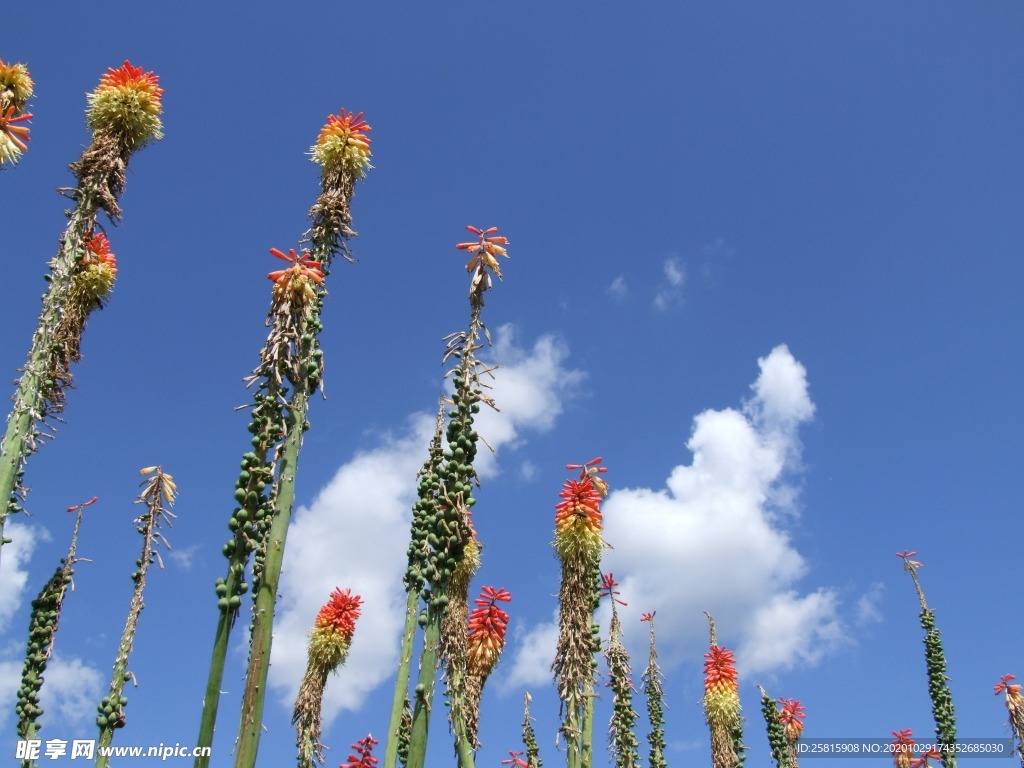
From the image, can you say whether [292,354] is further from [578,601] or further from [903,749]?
[903,749]

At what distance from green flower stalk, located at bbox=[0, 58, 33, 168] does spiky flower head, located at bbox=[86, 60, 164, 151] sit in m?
1.02

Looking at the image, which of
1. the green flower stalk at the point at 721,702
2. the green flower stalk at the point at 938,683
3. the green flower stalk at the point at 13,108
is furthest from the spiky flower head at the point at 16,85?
the green flower stalk at the point at 938,683

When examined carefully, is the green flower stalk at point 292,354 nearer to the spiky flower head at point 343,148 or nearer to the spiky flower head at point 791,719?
the spiky flower head at point 343,148

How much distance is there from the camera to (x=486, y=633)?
14.9m

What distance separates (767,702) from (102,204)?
24.2 meters

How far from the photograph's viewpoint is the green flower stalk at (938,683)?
2740cm

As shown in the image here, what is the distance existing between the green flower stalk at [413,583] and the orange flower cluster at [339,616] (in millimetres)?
2596

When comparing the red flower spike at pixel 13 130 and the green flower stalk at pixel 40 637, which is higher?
the red flower spike at pixel 13 130

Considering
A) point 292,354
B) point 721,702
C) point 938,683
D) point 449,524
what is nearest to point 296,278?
point 292,354

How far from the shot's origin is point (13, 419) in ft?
34.6

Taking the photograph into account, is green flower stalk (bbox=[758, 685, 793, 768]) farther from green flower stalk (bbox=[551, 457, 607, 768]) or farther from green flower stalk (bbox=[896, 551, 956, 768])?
green flower stalk (bbox=[551, 457, 607, 768])

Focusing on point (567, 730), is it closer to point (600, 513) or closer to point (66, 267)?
point (600, 513)

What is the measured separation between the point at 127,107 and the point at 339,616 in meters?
10.9

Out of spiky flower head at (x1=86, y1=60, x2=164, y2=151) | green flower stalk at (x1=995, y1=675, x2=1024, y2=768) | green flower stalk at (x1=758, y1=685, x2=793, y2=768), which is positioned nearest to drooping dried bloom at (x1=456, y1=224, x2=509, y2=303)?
spiky flower head at (x1=86, y1=60, x2=164, y2=151)
